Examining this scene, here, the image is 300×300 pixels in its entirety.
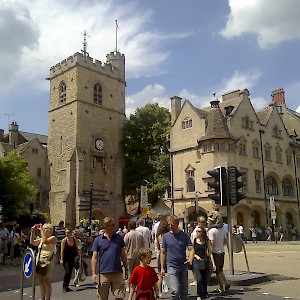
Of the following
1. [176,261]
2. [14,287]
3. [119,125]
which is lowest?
[14,287]

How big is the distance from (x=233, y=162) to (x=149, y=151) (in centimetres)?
1290

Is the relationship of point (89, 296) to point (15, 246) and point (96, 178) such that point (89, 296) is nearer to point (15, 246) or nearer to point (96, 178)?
point (15, 246)

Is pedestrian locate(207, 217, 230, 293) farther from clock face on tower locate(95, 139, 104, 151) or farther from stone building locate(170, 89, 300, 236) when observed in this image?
clock face on tower locate(95, 139, 104, 151)

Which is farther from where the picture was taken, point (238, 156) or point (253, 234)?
point (238, 156)

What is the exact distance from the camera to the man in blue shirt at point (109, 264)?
22.7 feet

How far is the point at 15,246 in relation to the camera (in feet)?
65.3

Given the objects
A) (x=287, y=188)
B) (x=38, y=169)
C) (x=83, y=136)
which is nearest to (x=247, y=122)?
(x=287, y=188)

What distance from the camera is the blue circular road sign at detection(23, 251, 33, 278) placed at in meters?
7.02

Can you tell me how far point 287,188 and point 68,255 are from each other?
38342mm

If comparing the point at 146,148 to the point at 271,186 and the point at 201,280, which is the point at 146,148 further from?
the point at 201,280

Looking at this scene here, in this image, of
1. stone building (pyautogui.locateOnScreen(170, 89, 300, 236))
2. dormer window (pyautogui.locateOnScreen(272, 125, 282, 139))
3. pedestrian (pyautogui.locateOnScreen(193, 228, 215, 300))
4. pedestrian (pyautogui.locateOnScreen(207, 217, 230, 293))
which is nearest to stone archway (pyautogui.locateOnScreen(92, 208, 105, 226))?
stone building (pyautogui.locateOnScreen(170, 89, 300, 236))

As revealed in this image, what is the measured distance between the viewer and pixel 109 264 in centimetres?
695

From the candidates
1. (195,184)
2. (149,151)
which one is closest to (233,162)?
(195,184)

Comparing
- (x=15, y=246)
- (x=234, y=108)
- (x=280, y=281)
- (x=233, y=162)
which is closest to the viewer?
(x=280, y=281)
